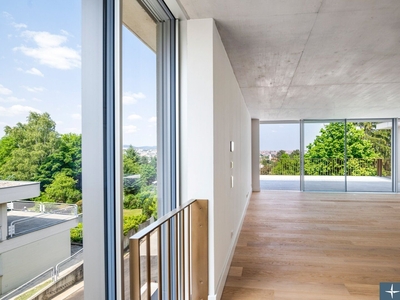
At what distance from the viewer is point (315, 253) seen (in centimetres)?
359

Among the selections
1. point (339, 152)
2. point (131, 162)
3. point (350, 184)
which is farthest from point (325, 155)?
point (131, 162)

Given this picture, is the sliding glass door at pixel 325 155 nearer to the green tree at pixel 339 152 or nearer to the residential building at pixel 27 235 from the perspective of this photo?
the green tree at pixel 339 152

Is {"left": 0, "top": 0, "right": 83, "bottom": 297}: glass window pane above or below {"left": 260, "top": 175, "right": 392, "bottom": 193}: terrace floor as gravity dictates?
above

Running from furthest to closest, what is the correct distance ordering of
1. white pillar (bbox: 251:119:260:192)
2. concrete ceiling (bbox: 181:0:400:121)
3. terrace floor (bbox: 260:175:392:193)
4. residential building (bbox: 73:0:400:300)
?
white pillar (bbox: 251:119:260:192), terrace floor (bbox: 260:175:392:193), concrete ceiling (bbox: 181:0:400:121), residential building (bbox: 73:0:400:300)

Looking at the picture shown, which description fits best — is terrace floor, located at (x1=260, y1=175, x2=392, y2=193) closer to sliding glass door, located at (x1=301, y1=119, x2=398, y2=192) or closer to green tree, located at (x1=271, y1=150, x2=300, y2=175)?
sliding glass door, located at (x1=301, y1=119, x2=398, y2=192)

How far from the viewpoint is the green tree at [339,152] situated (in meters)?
8.84

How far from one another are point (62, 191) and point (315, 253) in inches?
132

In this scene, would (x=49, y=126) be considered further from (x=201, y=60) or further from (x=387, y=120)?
(x=387, y=120)

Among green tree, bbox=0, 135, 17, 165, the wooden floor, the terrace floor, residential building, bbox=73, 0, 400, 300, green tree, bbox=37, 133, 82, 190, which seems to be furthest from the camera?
the terrace floor

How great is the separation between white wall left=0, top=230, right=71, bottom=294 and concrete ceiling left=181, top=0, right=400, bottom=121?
1.70m

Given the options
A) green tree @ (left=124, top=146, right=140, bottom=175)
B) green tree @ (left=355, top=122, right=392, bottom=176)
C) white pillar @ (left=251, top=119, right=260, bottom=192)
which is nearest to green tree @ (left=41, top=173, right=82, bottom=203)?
green tree @ (left=124, top=146, right=140, bottom=175)

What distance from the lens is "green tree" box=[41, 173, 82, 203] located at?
1.08m

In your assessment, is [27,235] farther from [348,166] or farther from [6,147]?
[348,166]

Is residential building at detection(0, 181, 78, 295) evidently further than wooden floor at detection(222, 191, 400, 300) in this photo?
No
